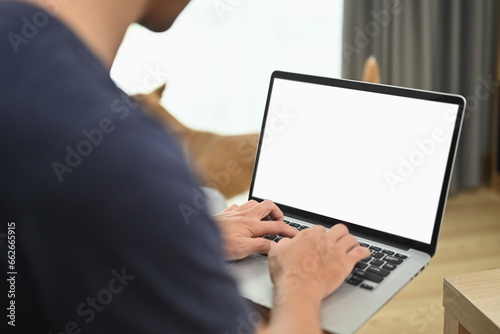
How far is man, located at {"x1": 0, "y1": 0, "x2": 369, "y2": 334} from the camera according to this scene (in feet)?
1.26

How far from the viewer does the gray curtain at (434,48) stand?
2.74 m

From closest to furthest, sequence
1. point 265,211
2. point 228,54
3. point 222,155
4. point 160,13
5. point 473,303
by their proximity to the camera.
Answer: point 160,13 < point 473,303 < point 265,211 < point 222,155 < point 228,54

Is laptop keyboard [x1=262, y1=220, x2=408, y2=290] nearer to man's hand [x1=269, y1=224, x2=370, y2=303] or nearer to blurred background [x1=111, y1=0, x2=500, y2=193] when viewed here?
man's hand [x1=269, y1=224, x2=370, y2=303]

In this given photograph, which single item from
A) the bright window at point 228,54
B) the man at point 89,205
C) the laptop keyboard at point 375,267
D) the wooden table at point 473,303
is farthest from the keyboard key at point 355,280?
the bright window at point 228,54

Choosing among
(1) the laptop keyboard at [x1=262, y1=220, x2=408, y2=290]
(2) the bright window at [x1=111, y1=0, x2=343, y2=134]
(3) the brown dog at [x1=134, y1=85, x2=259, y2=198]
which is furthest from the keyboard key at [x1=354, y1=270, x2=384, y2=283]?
(2) the bright window at [x1=111, y1=0, x2=343, y2=134]

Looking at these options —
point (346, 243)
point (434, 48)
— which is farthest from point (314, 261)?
point (434, 48)

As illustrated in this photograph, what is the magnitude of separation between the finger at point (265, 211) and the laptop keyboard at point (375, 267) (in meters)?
0.15

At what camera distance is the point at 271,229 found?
940 millimetres

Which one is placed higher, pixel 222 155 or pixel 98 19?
pixel 98 19

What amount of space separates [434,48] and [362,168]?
1989 millimetres

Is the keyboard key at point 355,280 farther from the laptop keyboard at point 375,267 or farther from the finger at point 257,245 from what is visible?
the finger at point 257,245

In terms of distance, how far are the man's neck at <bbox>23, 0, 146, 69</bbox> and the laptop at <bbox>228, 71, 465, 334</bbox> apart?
444 mm

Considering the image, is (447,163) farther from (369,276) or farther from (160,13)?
(160,13)

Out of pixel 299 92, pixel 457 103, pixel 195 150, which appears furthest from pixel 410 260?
pixel 195 150
